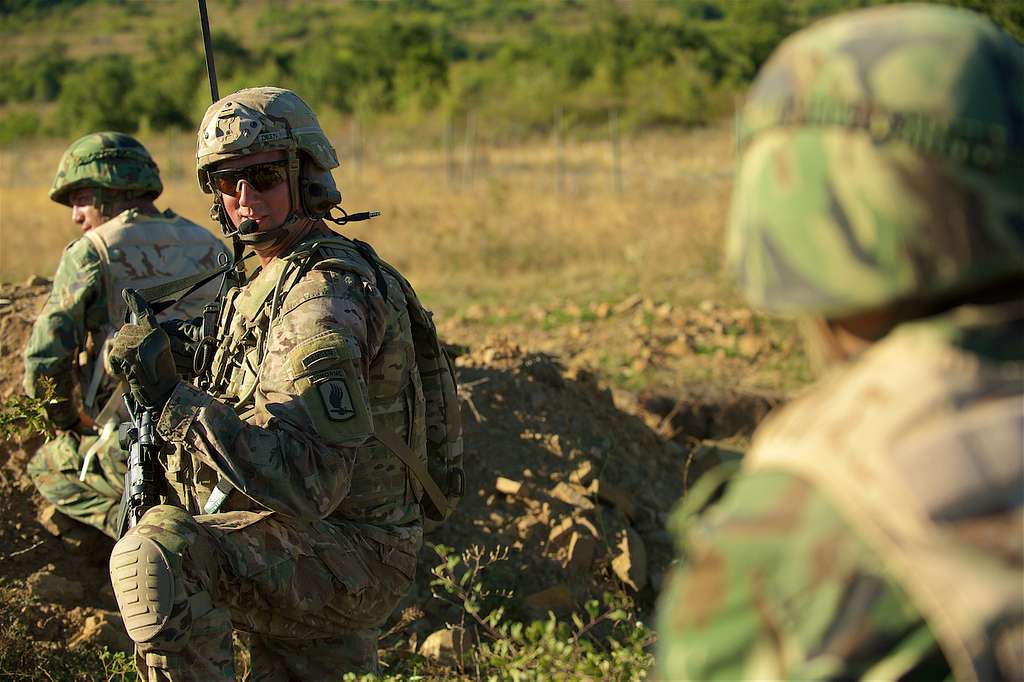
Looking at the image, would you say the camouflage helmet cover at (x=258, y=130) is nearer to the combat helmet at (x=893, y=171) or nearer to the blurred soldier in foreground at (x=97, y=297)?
the blurred soldier in foreground at (x=97, y=297)

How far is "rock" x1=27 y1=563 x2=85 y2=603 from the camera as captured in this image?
4719mm

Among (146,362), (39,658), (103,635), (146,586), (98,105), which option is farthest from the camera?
(98,105)

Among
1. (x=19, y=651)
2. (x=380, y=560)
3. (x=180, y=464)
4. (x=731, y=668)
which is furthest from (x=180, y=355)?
(x=731, y=668)

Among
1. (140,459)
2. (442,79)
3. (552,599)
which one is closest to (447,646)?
(552,599)

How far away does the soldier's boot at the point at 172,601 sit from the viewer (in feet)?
9.48

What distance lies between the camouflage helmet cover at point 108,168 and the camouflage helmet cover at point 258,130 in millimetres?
1695

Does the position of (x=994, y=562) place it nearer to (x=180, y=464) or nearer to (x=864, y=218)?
(x=864, y=218)

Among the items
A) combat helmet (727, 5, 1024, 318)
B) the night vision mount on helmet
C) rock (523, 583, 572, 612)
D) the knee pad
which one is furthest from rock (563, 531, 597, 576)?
combat helmet (727, 5, 1024, 318)

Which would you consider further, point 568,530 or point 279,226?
point 568,530

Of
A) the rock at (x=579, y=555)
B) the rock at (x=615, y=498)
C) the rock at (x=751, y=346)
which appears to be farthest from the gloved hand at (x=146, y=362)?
the rock at (x=751, y=346)

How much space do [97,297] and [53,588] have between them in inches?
45.3

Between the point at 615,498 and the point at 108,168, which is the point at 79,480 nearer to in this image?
the point at 108,168

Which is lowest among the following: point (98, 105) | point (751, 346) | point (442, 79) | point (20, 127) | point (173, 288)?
point (20, 127)

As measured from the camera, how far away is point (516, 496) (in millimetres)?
5570
